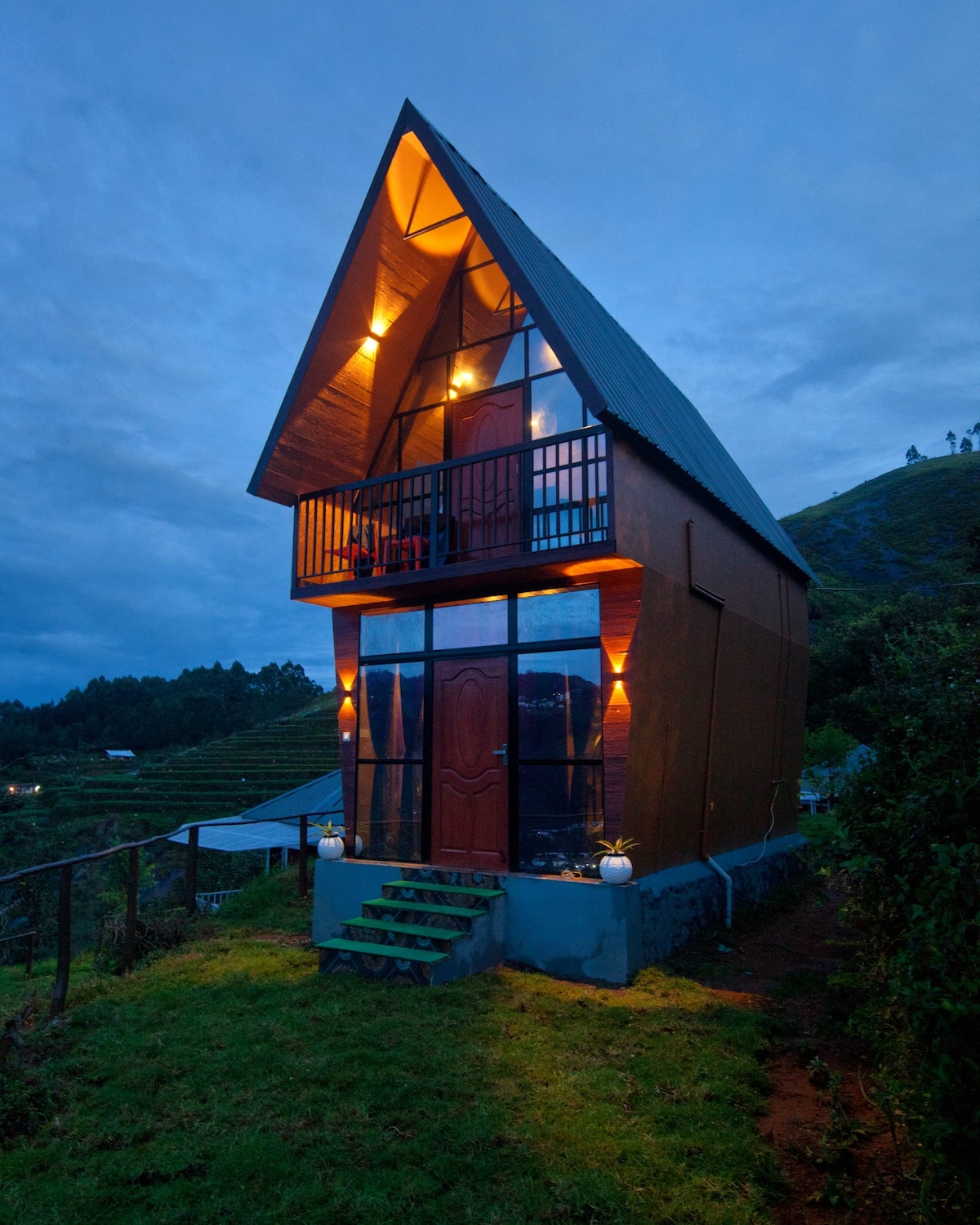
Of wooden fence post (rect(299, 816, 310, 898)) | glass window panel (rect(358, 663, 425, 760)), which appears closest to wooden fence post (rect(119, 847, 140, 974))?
glass window panel (rect(358, 663, 425, 760))

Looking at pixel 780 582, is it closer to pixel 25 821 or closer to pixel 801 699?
pixel 801 699

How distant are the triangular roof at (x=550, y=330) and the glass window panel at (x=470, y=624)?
2042mm

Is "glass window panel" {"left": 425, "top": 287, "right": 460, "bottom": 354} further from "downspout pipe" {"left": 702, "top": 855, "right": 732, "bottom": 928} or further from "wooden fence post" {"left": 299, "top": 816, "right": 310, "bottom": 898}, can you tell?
"downspout pipe" {"left": 702, "top": 855, "right": 732, "bottom": 928}

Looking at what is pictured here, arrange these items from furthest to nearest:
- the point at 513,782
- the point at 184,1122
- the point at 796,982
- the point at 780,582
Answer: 1. the point at 780,582
2. the point at 513,782
3. the point at 796,982
4. the point at 184,1122

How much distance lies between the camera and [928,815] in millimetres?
2662

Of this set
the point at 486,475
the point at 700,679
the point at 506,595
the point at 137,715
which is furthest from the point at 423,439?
the point at 137,715

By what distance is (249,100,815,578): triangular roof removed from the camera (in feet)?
20.8

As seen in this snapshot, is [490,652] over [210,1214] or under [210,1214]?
over

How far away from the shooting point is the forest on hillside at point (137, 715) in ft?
191

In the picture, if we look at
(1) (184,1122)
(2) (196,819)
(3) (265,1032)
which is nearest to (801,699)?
(3) (265,1032)

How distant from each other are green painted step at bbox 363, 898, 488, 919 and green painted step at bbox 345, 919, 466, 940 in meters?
0.12

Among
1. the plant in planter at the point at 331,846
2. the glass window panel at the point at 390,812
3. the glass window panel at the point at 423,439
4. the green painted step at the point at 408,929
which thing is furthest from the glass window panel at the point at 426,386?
the green painted step at the point at 408,929

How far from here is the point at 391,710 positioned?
7.77m

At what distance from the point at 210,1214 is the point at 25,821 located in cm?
3666
